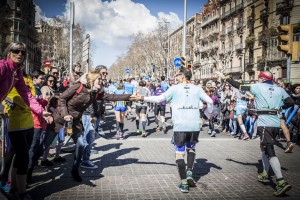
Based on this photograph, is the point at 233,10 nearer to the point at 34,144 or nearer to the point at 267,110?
the point at 267,110

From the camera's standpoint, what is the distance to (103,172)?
570cm

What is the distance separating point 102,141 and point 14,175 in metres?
5.18

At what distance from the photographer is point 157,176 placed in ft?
17.8

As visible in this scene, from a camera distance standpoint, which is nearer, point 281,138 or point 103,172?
point 103,172

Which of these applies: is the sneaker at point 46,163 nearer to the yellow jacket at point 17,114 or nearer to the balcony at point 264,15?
the yellow jacket at point 17,114

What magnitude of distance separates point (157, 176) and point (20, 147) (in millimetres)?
2615

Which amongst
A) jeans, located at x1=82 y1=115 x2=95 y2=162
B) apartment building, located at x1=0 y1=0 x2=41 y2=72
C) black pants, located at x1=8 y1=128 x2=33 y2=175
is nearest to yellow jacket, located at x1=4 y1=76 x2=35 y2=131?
black pants, located at x1=8 y1=128 x2=33 y2=175

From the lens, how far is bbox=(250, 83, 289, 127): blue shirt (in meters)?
5.03

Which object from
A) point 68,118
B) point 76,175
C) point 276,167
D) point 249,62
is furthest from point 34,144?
point 249,62

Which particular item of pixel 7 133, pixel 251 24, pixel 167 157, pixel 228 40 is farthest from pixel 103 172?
pixel 228 40

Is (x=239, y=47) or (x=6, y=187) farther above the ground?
(x=239, y=47)

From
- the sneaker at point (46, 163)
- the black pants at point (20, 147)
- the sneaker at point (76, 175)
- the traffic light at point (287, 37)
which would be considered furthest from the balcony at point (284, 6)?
the black pants at point (20, 147)

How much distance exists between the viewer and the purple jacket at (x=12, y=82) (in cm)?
329

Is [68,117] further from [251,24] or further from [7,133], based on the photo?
[251,24]
